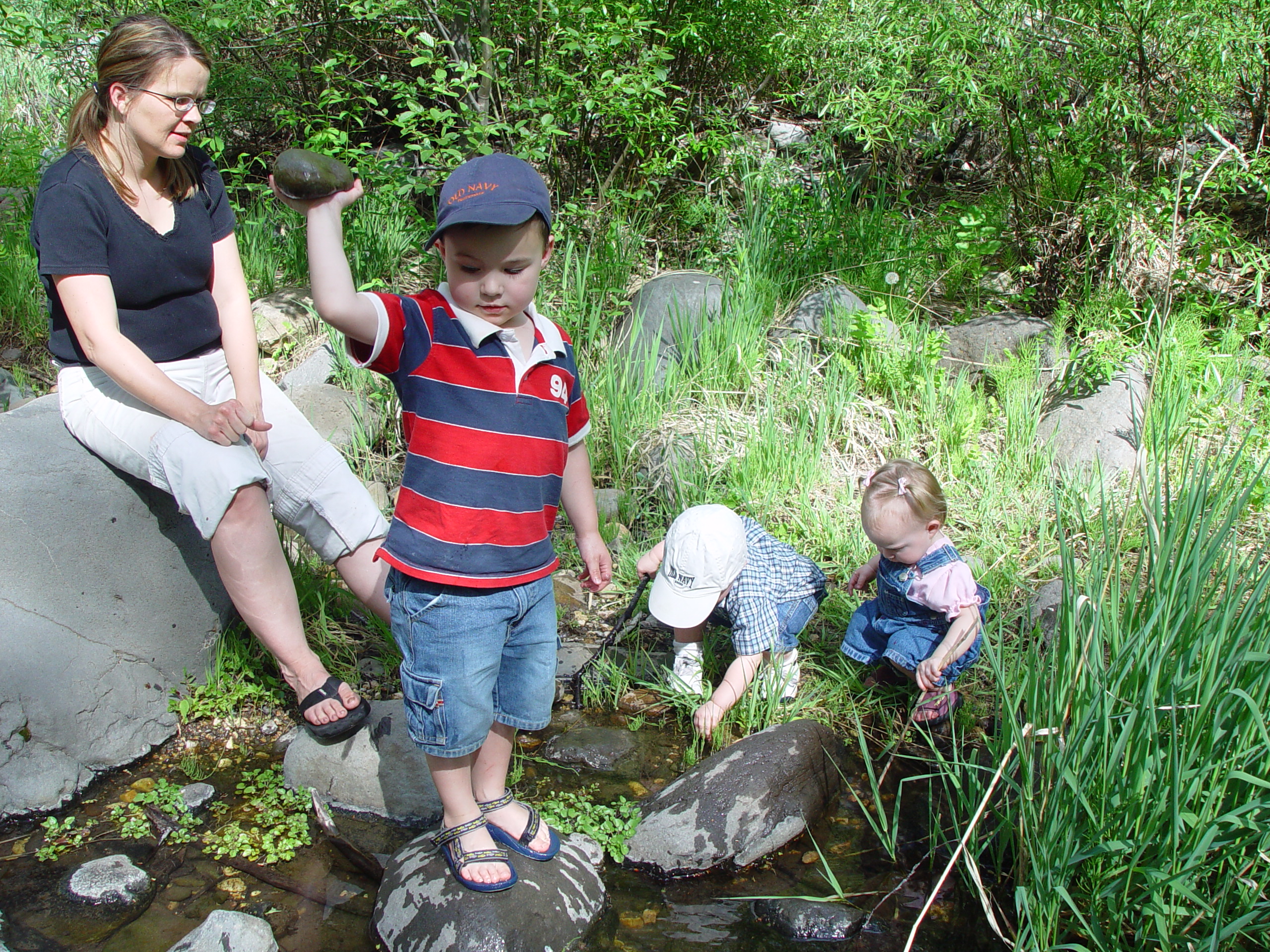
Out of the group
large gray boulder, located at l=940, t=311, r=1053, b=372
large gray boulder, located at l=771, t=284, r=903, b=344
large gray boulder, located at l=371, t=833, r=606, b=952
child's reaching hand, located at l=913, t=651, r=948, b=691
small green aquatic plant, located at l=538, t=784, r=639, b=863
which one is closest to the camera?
large gray boulder, located at l=371, t=833, r=606, b=952

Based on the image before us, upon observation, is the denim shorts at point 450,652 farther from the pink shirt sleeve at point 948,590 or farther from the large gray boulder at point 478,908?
the pink shirt sleeve at point 948,590

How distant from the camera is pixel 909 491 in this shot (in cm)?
273

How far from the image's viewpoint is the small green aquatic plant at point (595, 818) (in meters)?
2.51

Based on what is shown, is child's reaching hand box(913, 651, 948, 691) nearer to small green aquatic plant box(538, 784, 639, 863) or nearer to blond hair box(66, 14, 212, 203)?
small green aquatic plant box(538, 784, 639, 863)

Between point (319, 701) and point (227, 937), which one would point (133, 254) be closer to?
point (319, 701)

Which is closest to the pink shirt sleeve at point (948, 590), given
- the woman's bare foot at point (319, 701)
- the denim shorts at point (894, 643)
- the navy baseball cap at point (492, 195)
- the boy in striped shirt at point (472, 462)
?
the denim shorts at point (894, 643)

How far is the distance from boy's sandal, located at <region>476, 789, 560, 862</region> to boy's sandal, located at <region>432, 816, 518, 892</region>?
56 mm

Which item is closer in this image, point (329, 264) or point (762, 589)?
point (329, 264)

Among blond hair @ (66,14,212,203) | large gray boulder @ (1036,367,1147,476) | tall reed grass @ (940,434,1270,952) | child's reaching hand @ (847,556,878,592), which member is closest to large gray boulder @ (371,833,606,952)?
tall reed grass @ (940,434,1270,952)

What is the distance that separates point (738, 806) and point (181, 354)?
209 centimetres

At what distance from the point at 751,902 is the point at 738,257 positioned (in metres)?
3.67

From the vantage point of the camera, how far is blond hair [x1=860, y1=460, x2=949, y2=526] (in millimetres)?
2732

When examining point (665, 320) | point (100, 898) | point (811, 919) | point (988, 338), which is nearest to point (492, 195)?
point (811, 919)

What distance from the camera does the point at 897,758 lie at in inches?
113
